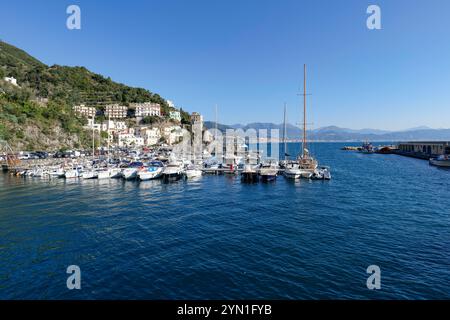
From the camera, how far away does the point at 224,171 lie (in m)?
51.8

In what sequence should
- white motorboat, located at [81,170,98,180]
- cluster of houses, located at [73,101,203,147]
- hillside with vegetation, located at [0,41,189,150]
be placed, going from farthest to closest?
cluster of houses, located at [73,101,203,147] < hillside with vegetation, located at [0,41,189,150] < white motorboat, located at [81,170,98,180]

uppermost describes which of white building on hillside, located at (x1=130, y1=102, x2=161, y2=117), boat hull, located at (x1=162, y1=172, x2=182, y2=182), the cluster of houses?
white building on hillside, located at (x1=130, y1=102, x2=161, y2=117)

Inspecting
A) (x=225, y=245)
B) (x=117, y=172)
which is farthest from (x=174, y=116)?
(x=225, y=245)

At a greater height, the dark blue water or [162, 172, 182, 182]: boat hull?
[162, 172, 182, 182]: boat hull

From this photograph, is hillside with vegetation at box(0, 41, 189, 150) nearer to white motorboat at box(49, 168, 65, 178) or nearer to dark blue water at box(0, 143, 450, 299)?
white motorboat at box(49, 168, 65, 178)

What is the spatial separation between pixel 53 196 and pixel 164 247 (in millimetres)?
24519

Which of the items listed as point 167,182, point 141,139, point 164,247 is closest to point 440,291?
point 164,247

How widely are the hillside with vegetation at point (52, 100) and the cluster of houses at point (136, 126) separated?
253 inches

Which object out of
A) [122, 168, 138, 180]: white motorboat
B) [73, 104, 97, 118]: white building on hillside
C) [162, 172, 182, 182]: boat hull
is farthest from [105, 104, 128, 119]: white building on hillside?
[162, 172, 182, 182]: boat hull

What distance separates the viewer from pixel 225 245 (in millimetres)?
17500

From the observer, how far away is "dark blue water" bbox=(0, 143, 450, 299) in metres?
12.5

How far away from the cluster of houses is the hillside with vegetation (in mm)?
6433

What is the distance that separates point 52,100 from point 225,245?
121 metres

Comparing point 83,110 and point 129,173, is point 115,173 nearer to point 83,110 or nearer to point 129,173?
point 129,173
